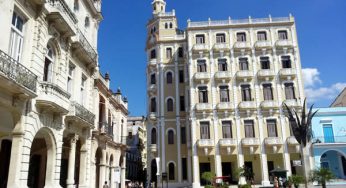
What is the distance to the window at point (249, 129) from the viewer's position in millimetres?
37787

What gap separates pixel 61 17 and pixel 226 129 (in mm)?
26707

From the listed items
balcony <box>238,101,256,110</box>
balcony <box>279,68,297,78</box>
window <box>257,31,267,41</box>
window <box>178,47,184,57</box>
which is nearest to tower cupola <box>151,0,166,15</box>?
window <box>178,47,184,57</box>

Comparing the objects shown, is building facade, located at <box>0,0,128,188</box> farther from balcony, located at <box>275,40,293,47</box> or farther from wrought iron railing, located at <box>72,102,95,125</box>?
balcony, located at <box>275,40,293,47</box>

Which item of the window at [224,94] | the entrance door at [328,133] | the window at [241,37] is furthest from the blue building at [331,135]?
the window at [241,37]

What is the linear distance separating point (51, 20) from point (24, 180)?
7.63 meters

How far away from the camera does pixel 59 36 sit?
1669 centimetres

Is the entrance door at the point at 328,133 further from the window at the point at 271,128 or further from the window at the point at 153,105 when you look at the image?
the window at the point at 153,105

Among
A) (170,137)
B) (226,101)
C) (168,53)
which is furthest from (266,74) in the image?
(170,137)

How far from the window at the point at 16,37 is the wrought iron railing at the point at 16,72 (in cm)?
82

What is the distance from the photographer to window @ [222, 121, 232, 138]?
3797 centimetres

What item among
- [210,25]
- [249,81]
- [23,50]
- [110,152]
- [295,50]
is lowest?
[110,152]

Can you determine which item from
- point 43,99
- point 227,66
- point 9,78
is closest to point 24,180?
point 43,99

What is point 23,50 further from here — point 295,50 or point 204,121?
point 295,50

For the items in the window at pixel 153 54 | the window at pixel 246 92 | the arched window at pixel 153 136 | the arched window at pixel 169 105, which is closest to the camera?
the window at pixel 246 92
